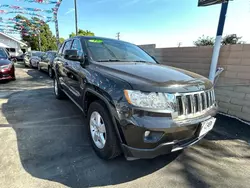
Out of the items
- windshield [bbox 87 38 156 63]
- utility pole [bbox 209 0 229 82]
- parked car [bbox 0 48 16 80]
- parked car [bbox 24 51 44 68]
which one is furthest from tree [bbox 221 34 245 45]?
parked car [bbox 24 51 44 68]

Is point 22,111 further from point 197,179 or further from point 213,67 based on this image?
point 213,67

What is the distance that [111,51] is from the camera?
3076 mm

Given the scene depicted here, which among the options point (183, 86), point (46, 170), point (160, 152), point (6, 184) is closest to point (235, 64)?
point (183, 86)

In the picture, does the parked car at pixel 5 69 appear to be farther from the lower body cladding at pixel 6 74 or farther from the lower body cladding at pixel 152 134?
the lower body cladding at pixel 152 134

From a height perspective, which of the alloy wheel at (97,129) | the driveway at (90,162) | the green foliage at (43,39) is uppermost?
the green foliage at (43,39)

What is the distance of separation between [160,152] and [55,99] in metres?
4.31

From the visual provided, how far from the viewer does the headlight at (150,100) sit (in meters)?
1.71

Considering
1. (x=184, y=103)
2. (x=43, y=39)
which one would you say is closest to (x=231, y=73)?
(x=184, y=103)

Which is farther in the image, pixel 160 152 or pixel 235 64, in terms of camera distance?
pixel 235 64

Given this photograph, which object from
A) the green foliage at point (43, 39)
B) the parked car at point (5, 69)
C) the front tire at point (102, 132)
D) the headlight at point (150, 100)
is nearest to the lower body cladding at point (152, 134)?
the headlight at point (150, 100)

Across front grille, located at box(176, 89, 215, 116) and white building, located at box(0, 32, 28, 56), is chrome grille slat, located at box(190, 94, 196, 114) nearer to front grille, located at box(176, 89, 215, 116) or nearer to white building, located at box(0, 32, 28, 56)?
A: front grille, located at box(176, 89, 215, 116)

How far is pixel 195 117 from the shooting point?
75.5 inches

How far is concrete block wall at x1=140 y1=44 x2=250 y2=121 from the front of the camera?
12.6ft

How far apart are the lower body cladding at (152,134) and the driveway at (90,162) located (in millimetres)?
506
